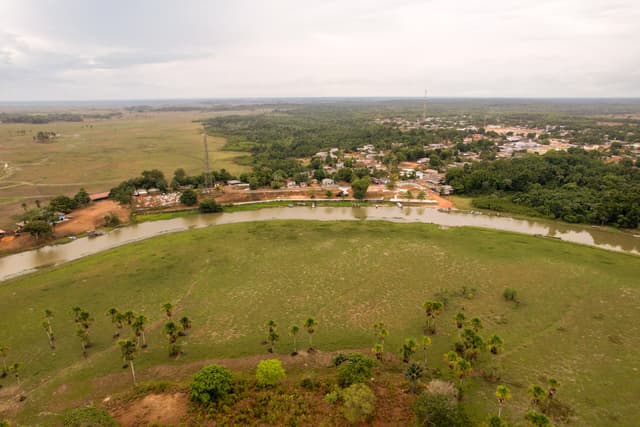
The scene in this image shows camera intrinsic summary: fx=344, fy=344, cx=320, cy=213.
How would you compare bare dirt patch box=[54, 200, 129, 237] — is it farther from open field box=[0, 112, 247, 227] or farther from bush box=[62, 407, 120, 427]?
bush box=[62, 407, 120, 427]

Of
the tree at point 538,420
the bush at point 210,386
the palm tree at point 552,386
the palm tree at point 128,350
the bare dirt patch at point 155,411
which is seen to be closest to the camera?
the tree at point 538,420

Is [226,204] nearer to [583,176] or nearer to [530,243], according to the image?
[530,243]

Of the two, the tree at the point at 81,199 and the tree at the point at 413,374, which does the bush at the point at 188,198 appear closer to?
the tree at the point at 81,199

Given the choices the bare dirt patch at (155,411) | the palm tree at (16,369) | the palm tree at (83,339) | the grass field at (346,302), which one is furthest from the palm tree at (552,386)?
the palm tree at (16,369)

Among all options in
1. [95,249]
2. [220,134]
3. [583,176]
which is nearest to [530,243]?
[583,176]

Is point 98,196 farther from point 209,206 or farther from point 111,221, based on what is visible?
point 209,206

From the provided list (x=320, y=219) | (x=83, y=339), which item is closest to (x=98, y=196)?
(x=320, y=219)
